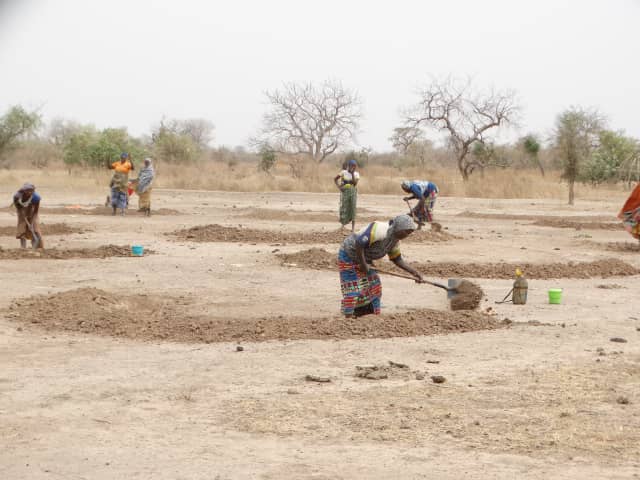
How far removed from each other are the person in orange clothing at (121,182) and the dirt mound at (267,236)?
4.24 m

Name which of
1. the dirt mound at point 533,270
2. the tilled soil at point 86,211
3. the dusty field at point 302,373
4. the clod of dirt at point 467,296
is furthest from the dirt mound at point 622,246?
the tilled soil at point 86,211

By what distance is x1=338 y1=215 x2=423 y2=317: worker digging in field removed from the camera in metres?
9.37

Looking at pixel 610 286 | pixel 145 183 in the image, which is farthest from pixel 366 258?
pixel 145 183

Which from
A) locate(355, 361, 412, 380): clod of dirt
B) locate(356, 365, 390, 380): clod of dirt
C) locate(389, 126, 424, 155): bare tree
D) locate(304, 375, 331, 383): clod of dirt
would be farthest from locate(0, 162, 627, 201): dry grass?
locate(304, 375, 331, 383): clod of dirt

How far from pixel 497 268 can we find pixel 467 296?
4259mm

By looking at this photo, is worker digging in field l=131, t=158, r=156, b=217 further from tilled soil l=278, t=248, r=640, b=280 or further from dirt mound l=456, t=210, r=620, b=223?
tilled soil l=278, t=248, r=640, b=280

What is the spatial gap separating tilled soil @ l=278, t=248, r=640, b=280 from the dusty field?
0.15ft

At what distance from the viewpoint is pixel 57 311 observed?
33.9 ft

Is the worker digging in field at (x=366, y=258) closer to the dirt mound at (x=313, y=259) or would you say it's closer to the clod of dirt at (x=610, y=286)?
the clod of dirt at (x=610, y=286)

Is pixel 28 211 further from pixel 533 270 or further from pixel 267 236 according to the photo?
pixel 533 270

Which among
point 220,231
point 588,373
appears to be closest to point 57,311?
point 588,373

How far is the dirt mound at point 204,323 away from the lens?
9344mm

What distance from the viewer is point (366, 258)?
378 inches

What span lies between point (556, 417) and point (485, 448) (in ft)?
2.87
